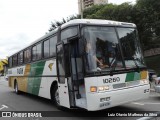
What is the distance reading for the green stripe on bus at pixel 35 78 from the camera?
1184 centimetres

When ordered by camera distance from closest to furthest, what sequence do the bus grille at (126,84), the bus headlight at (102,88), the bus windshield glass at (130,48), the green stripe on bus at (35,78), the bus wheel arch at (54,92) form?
the bus headlight at (102,88) → the bus grille at (126,84) → the bus windshield glass at (130,48) → the bus wheel arch at (54,92) → the green stripe on bus at (35,78)

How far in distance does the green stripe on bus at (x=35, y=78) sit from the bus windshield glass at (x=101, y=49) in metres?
3.98

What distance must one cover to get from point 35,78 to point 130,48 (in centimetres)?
571

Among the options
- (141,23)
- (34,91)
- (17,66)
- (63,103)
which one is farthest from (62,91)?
(141,23)

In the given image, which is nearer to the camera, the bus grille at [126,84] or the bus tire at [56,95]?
the bus grille at [126,84]

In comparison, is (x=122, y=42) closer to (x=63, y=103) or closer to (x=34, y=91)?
(x=63, y=103)

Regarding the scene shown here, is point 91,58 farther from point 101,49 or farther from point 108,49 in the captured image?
point 108,49

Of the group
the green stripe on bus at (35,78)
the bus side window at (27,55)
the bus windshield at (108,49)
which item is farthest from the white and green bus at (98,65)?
the bus side window at (27,55)

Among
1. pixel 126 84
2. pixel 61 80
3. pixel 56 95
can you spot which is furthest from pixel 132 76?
pixel 56 95

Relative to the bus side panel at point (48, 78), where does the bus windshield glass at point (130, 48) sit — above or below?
above

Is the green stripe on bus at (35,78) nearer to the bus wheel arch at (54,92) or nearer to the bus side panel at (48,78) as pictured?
the bus side panel at (48,78)

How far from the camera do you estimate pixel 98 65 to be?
7695 mm

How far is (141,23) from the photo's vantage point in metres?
25.2

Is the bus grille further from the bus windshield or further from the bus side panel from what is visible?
the bus side panel
